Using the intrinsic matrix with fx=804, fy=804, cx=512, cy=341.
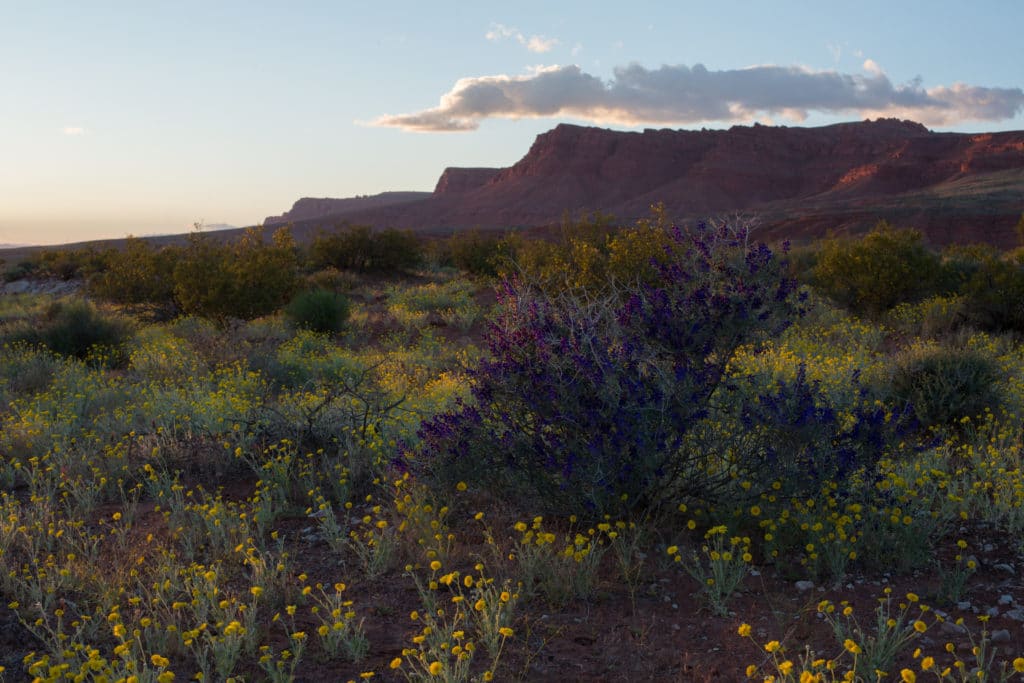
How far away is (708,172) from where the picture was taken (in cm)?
10231

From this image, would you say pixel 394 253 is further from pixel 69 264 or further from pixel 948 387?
pixel 948 387

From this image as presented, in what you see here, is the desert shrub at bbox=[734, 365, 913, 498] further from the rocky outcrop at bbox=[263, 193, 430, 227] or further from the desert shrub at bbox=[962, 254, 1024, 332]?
the rocky outcrop at bbox=[263, 193, 430, 227]

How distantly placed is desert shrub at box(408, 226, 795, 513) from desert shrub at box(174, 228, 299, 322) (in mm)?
12075

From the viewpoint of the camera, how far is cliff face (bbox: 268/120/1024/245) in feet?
277

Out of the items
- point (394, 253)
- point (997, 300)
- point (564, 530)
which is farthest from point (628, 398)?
point (394, 253)

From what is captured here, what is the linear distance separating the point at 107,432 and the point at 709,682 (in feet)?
19.6

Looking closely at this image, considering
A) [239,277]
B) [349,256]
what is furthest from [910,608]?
[349,256]

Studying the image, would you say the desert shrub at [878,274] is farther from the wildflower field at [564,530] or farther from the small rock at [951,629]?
the small rock at [951,629]

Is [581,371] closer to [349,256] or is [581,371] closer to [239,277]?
[239,277]

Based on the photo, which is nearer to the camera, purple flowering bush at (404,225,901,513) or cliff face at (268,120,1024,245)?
purple flowering bush at (404,225,901,513)

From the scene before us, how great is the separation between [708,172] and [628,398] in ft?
339

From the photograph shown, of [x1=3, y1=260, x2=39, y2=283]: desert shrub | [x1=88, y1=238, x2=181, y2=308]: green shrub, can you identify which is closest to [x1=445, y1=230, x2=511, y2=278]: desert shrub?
[x1=88, y1=238, x2=181, y2=308]: green shrub

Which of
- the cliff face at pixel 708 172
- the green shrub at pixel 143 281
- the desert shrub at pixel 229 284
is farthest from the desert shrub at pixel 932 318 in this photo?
the cliff face at pixel 708 172

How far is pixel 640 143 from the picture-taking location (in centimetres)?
11062
